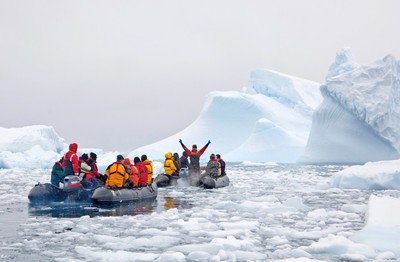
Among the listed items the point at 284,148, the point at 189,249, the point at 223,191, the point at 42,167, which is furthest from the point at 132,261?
the point at 284,148

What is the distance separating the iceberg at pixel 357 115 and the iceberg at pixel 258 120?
5.16 metres

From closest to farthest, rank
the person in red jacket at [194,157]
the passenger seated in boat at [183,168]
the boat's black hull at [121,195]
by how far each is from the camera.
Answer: the boat's black hull at [121,195], the person in red jacket at [194,157], the passenger seated in boat at [183,168]

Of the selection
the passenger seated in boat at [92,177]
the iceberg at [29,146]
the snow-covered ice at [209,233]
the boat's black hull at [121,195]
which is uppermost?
the iceberg at [29,146]

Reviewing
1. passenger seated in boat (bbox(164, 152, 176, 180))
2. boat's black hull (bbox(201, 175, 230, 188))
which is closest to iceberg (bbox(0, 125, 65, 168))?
passenger seated in boat (bbox(164, 152, 176, 180))

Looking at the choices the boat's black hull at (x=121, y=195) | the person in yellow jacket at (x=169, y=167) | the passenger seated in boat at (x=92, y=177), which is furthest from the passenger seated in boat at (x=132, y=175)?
the person in yellow jacket at (x=169, y=167)

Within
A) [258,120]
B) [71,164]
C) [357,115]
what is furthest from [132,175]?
[258,120]

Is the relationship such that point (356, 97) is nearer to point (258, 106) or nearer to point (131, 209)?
point (258, 106)

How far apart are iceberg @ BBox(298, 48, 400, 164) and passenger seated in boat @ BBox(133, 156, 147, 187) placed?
2380 centimetres

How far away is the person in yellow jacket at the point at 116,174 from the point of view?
11.9m

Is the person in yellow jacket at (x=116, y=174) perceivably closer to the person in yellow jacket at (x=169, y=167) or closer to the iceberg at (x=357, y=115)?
the person in yellow jacket at (x=169, y=167)

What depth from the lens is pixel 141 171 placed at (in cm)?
1324

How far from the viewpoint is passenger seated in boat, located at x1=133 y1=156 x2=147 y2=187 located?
13.1 m

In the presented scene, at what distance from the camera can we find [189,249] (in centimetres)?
654

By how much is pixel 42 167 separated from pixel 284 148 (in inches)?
804
